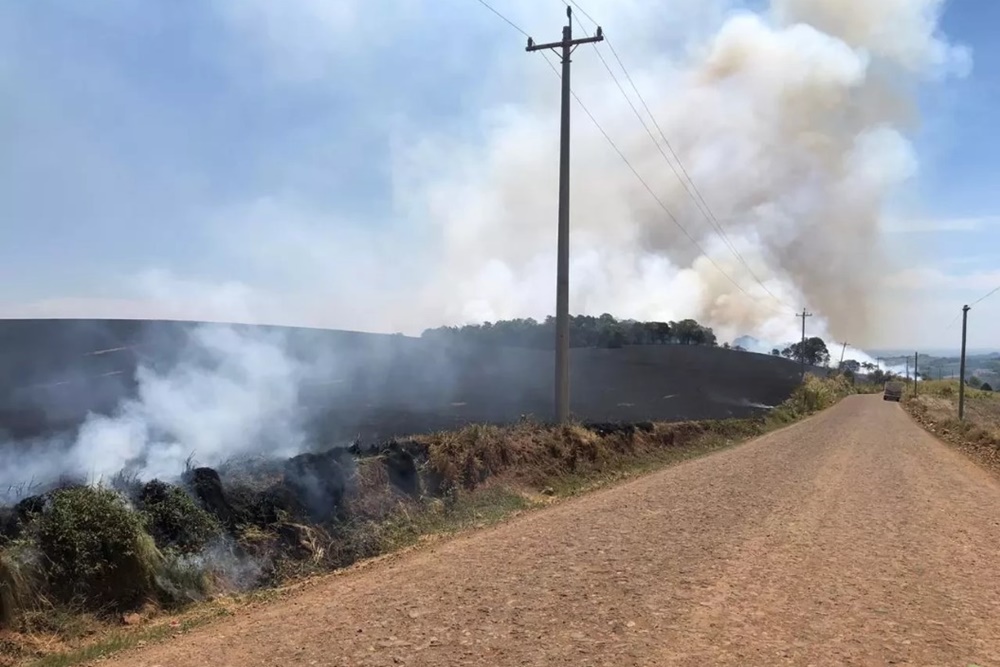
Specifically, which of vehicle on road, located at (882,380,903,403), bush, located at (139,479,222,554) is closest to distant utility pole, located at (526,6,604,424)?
bush, located at (139,479,222,554)

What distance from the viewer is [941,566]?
697 cm

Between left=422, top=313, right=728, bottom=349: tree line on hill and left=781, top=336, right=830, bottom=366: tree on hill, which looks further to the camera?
left=781, top=336, right=830, bottom=366: tree on hill

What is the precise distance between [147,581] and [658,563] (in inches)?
184

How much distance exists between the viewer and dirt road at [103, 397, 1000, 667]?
464cm

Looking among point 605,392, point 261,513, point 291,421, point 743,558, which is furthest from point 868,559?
point 605,392

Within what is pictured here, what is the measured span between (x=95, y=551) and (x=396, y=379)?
1541 centimetres

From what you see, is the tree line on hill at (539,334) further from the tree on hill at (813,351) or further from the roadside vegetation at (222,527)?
the tree on hill at (813,351)

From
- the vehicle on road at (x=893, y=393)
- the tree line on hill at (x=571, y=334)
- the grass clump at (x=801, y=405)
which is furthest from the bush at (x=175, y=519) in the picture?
the vehicle on road at (x=893, y=393)

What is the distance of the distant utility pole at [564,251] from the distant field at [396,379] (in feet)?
9.77

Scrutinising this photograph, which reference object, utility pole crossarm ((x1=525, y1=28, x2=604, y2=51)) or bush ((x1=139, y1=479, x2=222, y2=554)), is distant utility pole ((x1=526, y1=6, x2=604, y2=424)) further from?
bush ((x1=139, y1=479, x2=222, y2=554))

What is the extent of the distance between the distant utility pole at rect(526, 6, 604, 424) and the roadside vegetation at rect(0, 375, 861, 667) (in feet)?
6.74

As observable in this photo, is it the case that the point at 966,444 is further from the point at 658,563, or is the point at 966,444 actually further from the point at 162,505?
the point at 162,505

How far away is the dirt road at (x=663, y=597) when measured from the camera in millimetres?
4637

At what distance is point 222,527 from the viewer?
24.3 ft
